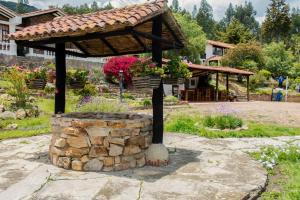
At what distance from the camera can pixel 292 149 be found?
8.35 metres

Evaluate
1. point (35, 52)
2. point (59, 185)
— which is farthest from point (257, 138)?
point (35, 52)

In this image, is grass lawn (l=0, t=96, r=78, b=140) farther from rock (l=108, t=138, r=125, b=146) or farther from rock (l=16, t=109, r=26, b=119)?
rock (l=108, t=138, r=125, b=146)

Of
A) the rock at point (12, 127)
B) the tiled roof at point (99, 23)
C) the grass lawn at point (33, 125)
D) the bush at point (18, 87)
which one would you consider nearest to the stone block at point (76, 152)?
the tiled roof at point (99, 23)

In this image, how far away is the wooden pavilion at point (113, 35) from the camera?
6.20 metres

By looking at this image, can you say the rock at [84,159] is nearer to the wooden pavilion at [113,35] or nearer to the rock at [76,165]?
the rock at [76,165]

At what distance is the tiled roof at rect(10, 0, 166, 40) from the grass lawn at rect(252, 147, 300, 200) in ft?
11.4

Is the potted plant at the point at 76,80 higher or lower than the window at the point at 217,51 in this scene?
lower

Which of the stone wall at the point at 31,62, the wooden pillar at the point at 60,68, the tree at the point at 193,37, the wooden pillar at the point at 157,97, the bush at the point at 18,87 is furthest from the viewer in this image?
the tree at the point at 193,37

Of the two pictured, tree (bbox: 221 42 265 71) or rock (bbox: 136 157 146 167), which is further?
tree (bbox: 221 42 265 71)

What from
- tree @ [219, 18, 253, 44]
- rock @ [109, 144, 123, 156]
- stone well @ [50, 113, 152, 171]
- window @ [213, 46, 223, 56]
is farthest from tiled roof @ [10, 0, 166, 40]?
tree @ [219, 18, 253, 44]

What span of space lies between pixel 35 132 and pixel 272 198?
7635mm

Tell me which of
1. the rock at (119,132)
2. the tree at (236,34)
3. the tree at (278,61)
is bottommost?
the rock at (119,132)

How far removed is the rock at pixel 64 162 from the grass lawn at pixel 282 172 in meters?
3.32

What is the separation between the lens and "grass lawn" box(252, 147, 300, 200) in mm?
5613
